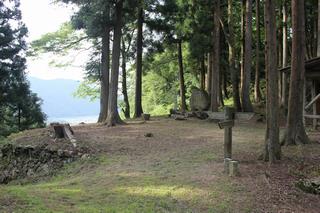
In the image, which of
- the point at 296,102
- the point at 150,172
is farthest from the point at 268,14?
the point at 150,172

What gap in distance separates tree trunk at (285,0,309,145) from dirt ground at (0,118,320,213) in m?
0.50

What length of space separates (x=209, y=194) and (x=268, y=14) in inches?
188

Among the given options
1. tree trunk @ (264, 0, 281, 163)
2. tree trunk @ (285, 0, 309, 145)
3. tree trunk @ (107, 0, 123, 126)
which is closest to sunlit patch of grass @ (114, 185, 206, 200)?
tree trunk @ (264, 0, 281, 163)

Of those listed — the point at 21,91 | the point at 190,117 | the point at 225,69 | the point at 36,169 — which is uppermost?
the point at 225,69

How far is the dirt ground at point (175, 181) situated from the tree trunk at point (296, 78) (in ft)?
1.64

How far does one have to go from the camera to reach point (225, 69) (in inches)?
1196

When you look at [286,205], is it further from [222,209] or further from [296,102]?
[296,102]

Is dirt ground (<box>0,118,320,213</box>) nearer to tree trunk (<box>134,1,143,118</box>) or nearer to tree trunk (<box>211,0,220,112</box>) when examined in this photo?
tree trunk (<box>211,0,220,112</box>)

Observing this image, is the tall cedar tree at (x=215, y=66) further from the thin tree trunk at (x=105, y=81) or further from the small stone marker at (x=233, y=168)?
the small stone marker at (x=233, y=168)

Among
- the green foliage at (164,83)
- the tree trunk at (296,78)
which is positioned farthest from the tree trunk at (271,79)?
the green foliage at (164,83)

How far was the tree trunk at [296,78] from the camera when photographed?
11.0m

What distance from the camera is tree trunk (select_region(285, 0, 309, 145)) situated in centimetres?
1099

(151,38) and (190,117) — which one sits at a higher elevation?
(151,38)

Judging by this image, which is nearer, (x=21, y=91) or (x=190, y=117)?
(x=190, y=117)
